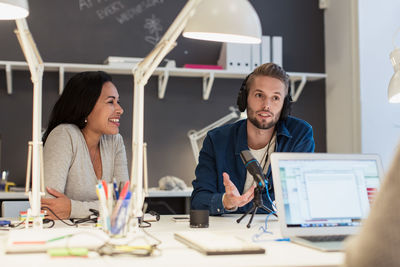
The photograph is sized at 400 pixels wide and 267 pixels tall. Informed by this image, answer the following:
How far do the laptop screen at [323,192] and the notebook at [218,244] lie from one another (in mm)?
202

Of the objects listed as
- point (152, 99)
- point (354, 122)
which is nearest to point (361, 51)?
point (354, 122)

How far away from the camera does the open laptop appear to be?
143cm

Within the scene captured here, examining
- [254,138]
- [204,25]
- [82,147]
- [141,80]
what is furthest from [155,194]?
[204,25]

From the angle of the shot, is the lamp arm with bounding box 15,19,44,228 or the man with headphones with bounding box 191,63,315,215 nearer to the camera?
the lamp arm with bounding box 15,19,44,228

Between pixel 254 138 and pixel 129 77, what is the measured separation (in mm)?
1960

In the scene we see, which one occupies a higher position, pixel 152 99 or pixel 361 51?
pixel 361 51

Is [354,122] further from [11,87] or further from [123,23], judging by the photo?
[11,87]

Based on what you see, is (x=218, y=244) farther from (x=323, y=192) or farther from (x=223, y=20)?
(x=223, y=20)

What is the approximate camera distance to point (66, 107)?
8.69ft

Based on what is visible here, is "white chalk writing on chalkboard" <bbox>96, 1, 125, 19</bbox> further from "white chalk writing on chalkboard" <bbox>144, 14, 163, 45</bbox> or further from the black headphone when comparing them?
the black headphone

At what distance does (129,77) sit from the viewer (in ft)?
13.7

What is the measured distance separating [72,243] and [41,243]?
8 cm

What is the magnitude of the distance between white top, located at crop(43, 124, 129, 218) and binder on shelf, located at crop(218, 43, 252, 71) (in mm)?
1782

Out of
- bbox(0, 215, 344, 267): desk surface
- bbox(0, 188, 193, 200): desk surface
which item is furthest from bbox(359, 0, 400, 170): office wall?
bbox(0, 215, 344, 267): desk surface
